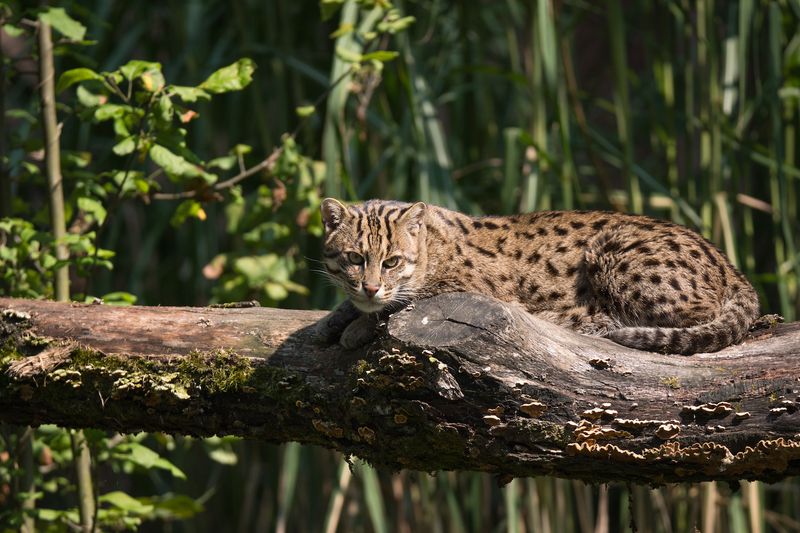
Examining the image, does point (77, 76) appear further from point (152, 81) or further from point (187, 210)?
point (187, 210)

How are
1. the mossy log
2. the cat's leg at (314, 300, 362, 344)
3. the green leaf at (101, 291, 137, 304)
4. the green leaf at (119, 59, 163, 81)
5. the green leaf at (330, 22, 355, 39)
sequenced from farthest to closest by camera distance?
the green leaf at (330, 22, 355, 39)
the green leaf at (101, 291, 137, 304)
the green leaf at (119, 59, 163, 81)
the cat's leg at (314, 300, 362, 344)
the mossy log

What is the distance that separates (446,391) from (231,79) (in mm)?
1636

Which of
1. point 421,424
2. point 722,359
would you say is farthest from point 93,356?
point 722,359

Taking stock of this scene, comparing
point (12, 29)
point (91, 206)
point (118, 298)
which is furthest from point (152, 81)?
point (118, 298)

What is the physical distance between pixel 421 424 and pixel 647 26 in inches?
171

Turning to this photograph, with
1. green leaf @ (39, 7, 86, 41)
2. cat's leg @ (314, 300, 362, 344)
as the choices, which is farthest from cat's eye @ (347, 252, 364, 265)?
green leaf @ (39, 7, 86, 41)

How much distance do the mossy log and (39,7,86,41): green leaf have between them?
1137 mm

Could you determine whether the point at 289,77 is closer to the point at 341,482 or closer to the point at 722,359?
the point at 341,482

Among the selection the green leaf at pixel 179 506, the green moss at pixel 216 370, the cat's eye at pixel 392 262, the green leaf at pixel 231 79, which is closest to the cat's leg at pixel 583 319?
the cat's eye at pixel 392 262

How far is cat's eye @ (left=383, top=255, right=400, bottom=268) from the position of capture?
3.87 meters

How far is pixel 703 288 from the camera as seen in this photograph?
3.69 meters

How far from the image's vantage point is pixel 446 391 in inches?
113

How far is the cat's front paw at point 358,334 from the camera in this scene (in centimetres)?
318

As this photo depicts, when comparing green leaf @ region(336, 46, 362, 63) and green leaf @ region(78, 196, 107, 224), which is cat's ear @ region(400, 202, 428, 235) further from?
green leaf @ region(78, 196, 107, 224)
